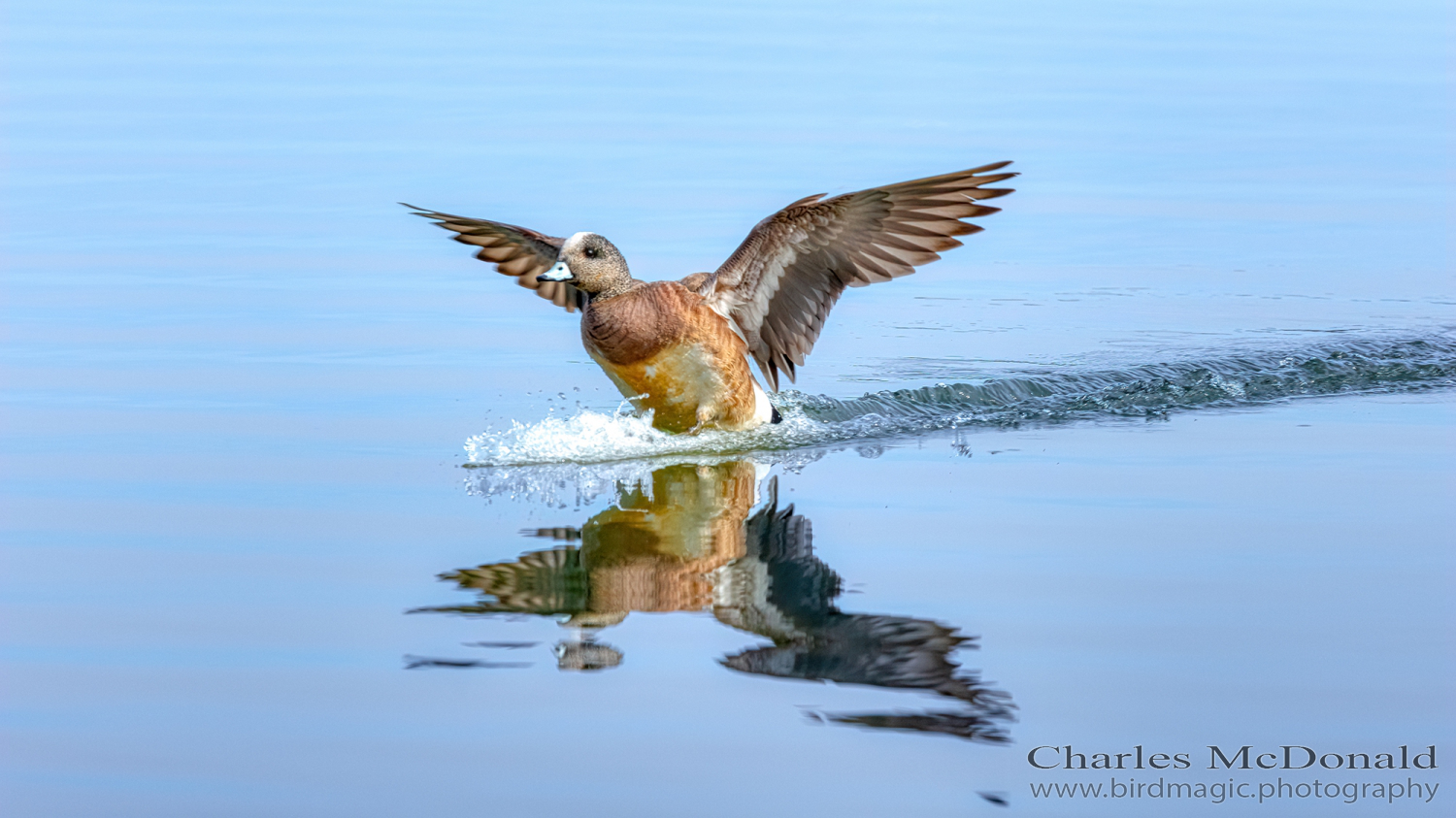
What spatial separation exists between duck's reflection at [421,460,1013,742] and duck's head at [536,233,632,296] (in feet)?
4.65

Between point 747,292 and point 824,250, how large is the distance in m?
0.51

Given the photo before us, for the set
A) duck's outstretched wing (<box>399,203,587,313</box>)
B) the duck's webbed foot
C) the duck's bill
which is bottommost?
the duck's webbed foot

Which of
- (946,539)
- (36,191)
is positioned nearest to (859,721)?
(946,539)

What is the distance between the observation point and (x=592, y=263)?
909 cm

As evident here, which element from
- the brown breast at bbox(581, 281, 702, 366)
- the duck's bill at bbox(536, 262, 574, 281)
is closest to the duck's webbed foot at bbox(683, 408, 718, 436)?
the brown breast at bbox(581, 281, 702, 366)

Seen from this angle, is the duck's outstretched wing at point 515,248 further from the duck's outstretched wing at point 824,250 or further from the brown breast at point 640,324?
the duck's outstretched wing at point 824,250

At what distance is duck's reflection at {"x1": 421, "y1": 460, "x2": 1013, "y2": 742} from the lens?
18.1ft

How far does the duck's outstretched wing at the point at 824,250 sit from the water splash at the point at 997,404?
1.75 ft

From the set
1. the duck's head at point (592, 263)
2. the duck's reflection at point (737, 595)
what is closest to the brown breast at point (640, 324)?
the duck's head at point (592, 263)

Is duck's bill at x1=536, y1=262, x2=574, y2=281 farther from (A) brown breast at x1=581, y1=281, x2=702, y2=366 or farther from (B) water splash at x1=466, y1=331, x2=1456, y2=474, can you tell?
(B) water splash at x1=466, y1=331, x2=1456, y2=474

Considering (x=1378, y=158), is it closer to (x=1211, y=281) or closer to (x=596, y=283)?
(x=1211, y=281)

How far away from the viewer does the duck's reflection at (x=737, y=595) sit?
5504 millimetres

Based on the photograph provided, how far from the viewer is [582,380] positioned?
10445 mm

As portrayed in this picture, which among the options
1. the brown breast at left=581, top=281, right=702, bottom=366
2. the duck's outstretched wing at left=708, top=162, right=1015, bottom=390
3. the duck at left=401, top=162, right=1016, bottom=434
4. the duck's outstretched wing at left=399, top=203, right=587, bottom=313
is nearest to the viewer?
the duck's outstretched wing at left=708, top=162, right=1015, bottom=390
